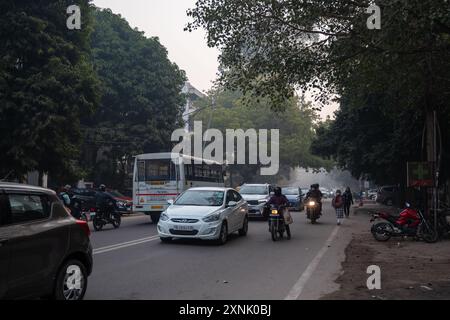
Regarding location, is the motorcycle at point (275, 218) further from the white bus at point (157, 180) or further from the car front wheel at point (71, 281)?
the car front wheel at point (71, 281)

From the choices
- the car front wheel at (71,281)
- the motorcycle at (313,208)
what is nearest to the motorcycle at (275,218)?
the motorcycle at (313,208)

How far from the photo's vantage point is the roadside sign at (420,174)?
1554 cm

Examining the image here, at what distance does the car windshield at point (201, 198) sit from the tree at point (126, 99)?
2017 cm

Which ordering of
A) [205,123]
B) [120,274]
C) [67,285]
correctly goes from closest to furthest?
[67,285] < [120,274] < [205,123]

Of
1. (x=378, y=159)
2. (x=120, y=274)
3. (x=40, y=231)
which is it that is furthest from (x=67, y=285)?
(x=378, y=159)

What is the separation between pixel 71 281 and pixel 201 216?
645 cm

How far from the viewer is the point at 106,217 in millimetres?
18234

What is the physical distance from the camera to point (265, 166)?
61.8m

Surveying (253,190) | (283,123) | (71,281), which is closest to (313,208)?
(253,190)

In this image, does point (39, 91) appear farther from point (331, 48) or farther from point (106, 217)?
point (331, 48)

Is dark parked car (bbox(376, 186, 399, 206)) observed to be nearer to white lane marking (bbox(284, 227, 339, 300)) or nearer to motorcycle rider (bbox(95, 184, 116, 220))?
motorcycle rider (bbox(95, 184, 116, 220))

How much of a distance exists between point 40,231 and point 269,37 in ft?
30.7

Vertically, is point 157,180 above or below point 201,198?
above
